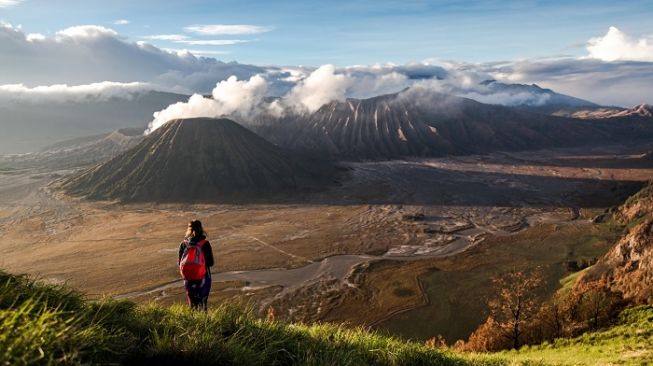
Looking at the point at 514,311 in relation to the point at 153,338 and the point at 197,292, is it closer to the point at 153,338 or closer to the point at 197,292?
the point at 197,292

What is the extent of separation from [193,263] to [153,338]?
2914 mm

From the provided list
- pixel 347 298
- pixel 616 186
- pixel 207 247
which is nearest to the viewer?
pixel 207 247

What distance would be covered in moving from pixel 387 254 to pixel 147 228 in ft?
132

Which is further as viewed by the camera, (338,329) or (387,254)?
(387,254)

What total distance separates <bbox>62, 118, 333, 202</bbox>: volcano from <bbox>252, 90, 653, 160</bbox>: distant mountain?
4167cm

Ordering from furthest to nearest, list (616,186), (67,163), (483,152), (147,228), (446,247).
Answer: (483,152)
(67,163)
(616,186)
(147,228)
(446,247)

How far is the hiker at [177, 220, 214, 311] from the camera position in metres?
7.12

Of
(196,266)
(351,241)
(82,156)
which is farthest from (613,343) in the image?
(82,156)

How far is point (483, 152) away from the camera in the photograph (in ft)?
525

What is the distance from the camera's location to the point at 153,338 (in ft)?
14.0

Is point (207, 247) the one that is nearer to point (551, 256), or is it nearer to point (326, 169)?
point (551, 256)

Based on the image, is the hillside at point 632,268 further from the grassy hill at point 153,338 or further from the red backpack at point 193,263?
the red backpack at point 193,263

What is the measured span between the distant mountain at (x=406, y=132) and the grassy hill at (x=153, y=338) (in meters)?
140

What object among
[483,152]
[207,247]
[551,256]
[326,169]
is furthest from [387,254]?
[483,152]
